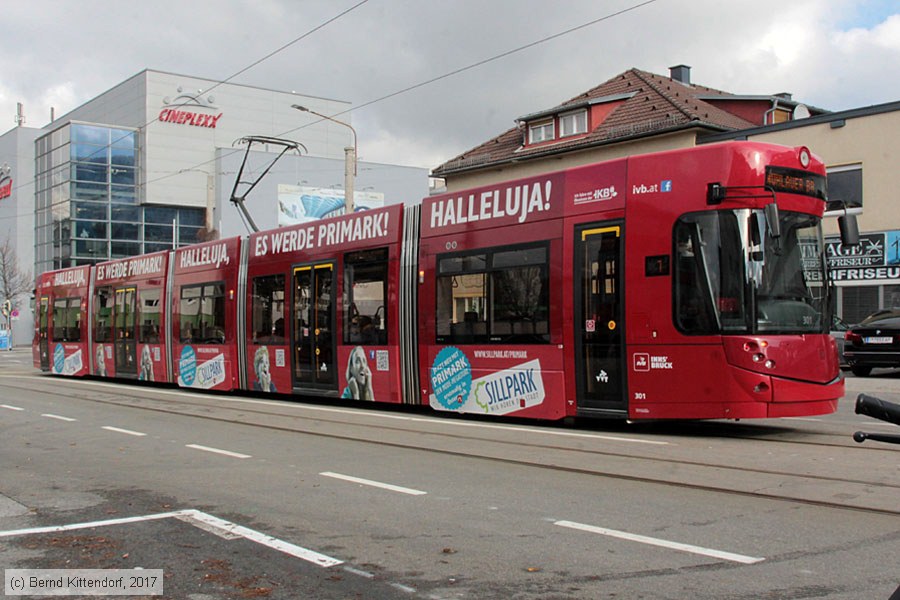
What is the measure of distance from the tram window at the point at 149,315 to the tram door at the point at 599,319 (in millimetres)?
13198

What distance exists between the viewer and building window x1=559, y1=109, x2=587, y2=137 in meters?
33.3

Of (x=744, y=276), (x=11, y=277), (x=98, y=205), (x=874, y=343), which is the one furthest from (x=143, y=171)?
(x=744, y=276)

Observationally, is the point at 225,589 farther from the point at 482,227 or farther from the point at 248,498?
the point at 482,227

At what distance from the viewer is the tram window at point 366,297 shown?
1404 cm

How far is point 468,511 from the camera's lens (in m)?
6.42

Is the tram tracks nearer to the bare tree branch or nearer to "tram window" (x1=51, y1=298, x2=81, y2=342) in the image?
"tram window" (x1=51, y1=298, x2=81, y2=342)

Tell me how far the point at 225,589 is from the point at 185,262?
16293 millimetres

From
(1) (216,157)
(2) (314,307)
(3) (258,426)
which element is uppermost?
(1) (216,157)

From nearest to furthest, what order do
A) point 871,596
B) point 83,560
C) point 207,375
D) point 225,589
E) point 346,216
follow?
point 871,596, point 225,589, point 83,560, point 346,216, point 207,375

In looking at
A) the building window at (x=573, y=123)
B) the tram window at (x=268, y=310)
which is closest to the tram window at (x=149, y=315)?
the tram window at (x=268, y=310)

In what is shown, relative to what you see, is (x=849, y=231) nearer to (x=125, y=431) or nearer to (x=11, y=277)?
(x=125, y=431)

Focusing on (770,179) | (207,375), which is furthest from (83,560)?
(207,375)

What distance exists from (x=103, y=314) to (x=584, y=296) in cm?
1697

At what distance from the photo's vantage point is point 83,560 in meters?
5.25
